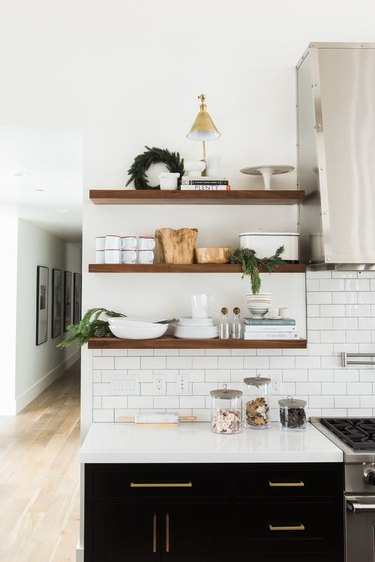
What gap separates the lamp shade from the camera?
2373 mm

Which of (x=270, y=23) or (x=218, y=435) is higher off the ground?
(x=270, y=23)

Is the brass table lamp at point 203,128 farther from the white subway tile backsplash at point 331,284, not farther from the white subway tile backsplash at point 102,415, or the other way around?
the white subway tile backsplash at point 102,415

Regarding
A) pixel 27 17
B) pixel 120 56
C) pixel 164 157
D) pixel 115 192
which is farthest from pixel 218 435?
pixel 27 17

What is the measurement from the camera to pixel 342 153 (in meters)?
2.38

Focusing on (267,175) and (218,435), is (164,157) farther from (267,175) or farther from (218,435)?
(218,435)

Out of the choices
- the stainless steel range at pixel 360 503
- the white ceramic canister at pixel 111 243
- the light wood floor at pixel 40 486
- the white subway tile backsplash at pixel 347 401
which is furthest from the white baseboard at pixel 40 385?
the stainless steel range at pixel 360 503


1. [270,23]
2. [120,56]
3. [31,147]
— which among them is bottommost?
[31,147]

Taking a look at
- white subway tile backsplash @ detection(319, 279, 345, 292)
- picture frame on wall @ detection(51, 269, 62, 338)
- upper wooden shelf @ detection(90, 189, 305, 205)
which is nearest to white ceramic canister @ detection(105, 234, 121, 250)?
upper wooden shelf @ detection(90, 189, 305, 205)

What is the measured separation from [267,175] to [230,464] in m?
1.44

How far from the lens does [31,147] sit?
3.16m

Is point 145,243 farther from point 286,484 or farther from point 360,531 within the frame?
point 360,531

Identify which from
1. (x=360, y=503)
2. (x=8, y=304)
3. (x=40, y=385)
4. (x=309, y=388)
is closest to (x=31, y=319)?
(x=8, y=304)

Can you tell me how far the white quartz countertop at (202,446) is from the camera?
2.11 metres

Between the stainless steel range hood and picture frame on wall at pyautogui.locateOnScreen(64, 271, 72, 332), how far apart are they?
7826 millimetres
